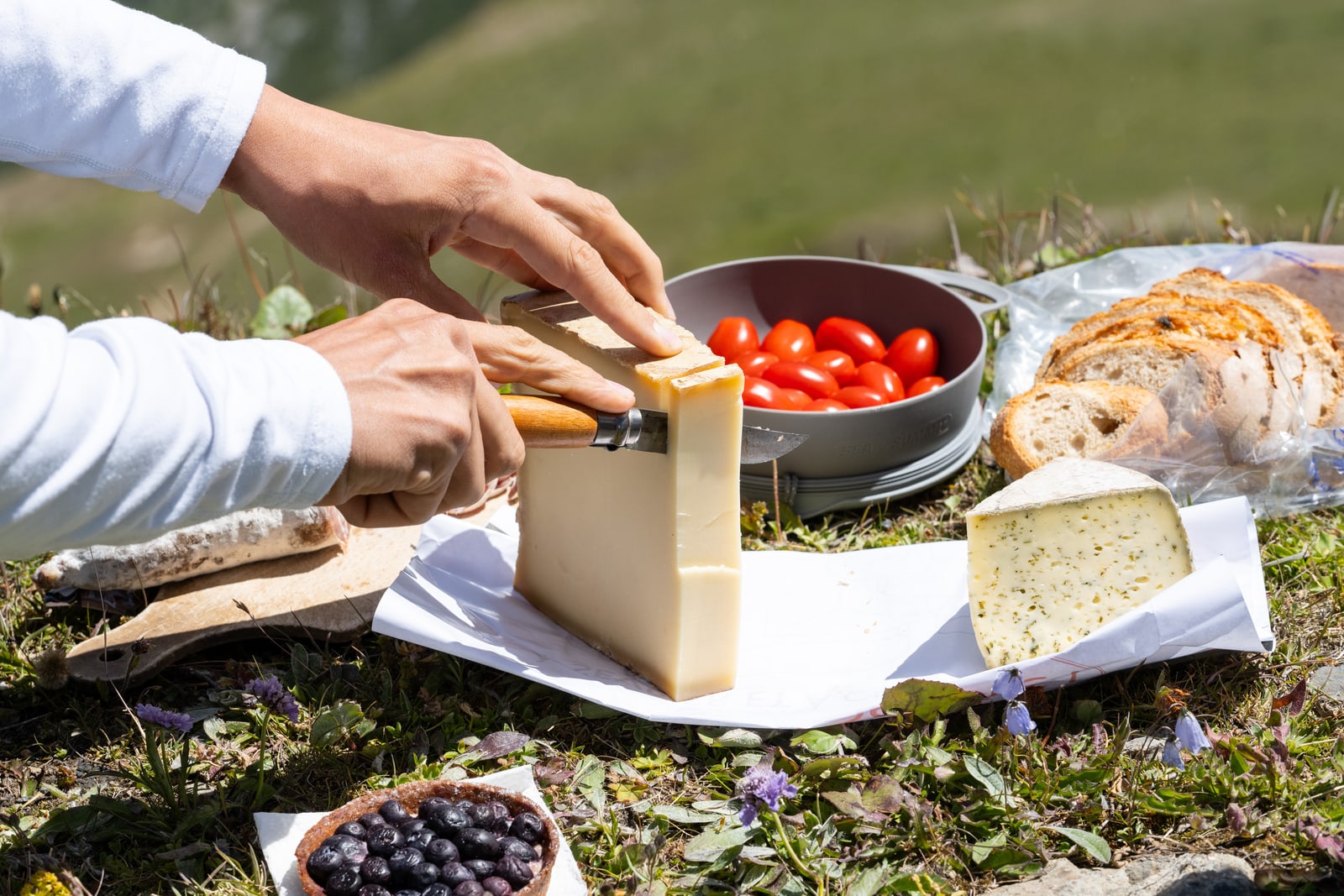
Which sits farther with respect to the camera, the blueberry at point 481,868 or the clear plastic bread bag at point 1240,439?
the clear plastic bread bag at point 1240,439

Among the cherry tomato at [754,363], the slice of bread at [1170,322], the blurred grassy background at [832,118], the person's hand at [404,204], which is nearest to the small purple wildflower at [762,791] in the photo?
the person's hand at [404,204]

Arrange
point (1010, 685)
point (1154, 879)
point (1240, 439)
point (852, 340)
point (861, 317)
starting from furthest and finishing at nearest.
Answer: point (861, 317) < point (852, 340) < point (1240, 439) < point (1010, 685) < point (1154, 879)

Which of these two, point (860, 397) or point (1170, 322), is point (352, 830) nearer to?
point (860, 397)

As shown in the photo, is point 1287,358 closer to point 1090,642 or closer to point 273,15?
point 1090,642

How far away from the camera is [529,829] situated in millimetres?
1763

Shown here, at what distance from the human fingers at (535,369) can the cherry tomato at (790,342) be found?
123cm

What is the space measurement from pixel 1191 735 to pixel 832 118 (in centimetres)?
2092

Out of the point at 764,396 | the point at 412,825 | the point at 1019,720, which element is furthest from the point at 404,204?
the point at 1019,720

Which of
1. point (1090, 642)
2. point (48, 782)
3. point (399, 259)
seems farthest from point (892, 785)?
point (48, 782)

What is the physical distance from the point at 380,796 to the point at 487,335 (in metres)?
0.77

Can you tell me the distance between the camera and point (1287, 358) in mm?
2902

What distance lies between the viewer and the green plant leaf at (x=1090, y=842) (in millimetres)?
1800

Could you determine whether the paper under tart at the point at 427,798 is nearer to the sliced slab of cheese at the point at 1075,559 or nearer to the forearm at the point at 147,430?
the forearm at the point at 147,430

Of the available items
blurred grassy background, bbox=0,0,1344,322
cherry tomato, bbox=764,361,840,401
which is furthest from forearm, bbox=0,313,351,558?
blurred grassy background, bbox=0,0,1344,322
